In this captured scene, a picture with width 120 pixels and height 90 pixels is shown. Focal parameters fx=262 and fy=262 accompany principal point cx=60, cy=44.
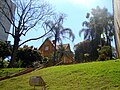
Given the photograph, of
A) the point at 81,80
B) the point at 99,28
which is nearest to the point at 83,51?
the point at 99,28

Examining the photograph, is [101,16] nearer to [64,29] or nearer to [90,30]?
[90,30]

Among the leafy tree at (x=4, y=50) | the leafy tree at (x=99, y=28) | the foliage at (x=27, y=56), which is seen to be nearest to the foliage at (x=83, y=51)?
the leafy tree at (x=99, y=28)

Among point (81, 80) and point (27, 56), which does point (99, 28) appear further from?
point (81, 80)

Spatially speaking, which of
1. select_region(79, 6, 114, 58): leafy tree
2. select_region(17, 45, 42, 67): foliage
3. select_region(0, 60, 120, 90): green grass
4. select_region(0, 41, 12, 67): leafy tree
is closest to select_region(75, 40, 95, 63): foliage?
select_region(79, 6, 114, 58): leafy tree

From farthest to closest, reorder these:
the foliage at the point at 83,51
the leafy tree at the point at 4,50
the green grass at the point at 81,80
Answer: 1. the foliage at the point at 83,51
2. the leafy tree at the point at 4,50
3. the green grass at the point at 81,80

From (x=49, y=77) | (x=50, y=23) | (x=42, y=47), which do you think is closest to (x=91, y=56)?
(x=50, y=23)

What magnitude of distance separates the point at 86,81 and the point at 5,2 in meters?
22.6

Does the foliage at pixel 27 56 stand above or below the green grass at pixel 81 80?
above

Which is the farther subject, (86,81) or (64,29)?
(64,29)

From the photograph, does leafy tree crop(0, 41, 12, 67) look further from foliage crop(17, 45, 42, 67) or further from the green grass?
the green grass

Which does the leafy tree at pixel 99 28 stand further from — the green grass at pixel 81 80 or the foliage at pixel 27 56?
the green grass at pixel 81 80

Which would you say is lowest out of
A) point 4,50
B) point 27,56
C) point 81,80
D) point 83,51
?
point 81,80

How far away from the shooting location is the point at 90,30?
137 ft

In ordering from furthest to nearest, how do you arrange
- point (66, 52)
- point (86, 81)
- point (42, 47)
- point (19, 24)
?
point (42, 47)
point (66, 52)
point (19, 24)
point (86, 81)
